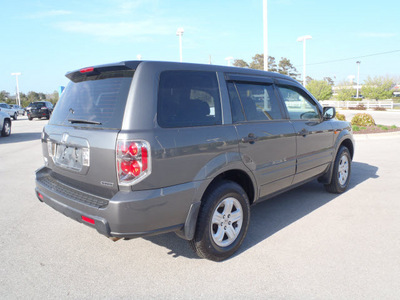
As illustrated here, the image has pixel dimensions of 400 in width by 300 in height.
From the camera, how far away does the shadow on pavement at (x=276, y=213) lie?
3.61 meters

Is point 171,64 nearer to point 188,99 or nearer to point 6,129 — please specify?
point 188,99

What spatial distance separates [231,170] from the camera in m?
3.33

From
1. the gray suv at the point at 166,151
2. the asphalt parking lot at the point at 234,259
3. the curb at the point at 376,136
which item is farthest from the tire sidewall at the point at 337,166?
the curb at the point at 376,136

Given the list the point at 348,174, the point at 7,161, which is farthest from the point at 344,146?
the point at 7,161

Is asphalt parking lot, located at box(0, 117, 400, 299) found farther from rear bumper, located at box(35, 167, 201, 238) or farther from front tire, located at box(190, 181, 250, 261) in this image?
rear bumper, located at box(35, 167, 201, 238)

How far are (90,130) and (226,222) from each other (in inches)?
62.8

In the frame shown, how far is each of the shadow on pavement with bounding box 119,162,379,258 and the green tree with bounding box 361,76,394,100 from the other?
51.2 m

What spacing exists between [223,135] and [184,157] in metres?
0.56

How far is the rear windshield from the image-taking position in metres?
2.77

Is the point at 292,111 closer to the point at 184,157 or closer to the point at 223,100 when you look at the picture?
the point at 223,100

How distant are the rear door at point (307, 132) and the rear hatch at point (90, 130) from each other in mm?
2255

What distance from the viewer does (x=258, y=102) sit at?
3.82 m

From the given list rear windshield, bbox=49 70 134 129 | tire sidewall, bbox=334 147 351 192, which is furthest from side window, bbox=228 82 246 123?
tire sidewall, bbox=334 147 351 192

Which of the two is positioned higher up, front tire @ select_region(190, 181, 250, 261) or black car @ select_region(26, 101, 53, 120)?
black car @ select_region(26, 101, 53, 120)
